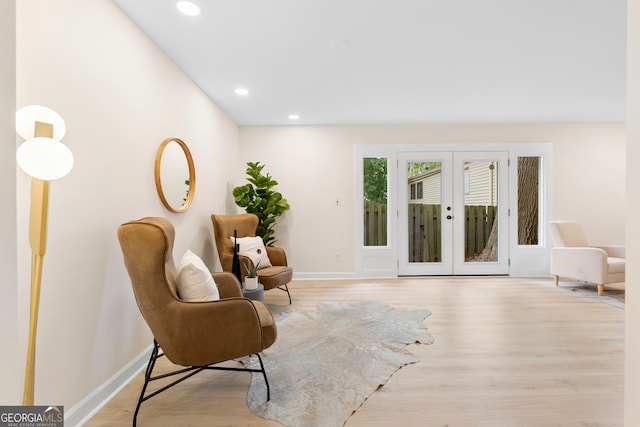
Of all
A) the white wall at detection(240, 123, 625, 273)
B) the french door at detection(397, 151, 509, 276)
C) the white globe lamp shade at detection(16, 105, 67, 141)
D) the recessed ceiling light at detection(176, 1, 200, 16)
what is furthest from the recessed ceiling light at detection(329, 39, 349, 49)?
the french door at detection(397, 151, 509, 276)

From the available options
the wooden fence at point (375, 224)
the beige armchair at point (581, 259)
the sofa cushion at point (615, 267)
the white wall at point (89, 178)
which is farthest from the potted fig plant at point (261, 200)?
the sofa cushion at point (615, 267)

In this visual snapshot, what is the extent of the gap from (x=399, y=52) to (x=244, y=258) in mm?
2591

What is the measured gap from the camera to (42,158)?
44.0 inches

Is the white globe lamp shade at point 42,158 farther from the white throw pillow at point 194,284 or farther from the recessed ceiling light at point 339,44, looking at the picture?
the recessed ceiling light at point 339,44

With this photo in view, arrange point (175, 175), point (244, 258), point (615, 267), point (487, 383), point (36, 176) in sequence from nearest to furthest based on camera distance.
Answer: point (36, 176), point (487, 383), point (175, 175), point (244, 258), point (615, 267)

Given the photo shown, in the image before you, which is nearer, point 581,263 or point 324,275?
point 581,263

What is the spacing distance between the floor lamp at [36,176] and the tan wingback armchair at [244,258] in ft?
7.52

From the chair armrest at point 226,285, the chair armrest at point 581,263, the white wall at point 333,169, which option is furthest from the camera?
the white wall at point 333,169

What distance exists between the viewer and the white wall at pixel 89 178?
1472mm

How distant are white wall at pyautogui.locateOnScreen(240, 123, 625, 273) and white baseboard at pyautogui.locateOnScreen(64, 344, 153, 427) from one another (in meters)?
2.95

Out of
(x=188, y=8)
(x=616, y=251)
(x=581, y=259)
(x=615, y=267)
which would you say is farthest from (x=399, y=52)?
(x=616, y=251)

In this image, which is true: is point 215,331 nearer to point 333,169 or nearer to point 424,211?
point 333,169

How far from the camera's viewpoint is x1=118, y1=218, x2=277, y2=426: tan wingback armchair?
1.67m

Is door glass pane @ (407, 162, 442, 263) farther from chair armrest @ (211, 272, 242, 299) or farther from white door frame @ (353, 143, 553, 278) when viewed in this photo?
chair armrest @ (211, 272, 242, 299)
